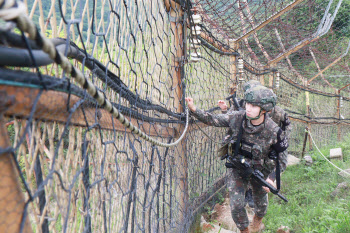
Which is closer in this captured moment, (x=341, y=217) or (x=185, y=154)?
(x=185, y=154)

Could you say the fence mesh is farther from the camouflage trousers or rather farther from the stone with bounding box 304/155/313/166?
the stone with bounding box 304/155/313/166

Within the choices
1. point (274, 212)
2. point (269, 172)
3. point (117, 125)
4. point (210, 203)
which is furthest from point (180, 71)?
point (274, 212)

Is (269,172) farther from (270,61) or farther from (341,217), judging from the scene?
(270,61)

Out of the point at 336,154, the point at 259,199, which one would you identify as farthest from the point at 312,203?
the point at 336,154

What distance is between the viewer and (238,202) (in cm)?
264

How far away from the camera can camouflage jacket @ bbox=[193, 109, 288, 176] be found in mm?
2611

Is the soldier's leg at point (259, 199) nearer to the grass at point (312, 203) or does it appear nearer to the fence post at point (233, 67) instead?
the grass at point (312, 203)

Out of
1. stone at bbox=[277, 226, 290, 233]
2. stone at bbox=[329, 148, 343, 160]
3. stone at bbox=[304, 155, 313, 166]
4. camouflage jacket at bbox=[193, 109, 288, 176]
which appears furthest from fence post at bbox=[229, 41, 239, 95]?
stone at bbox=[329, 148, 343, 160]

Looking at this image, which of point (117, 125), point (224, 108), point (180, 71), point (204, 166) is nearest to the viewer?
point (117, 125)

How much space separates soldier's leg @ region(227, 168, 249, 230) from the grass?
0.55 metres

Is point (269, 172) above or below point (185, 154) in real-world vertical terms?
below

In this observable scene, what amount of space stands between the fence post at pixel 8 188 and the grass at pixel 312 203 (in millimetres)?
2863

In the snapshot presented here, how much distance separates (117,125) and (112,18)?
50 centimetres

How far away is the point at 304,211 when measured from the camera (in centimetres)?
339
